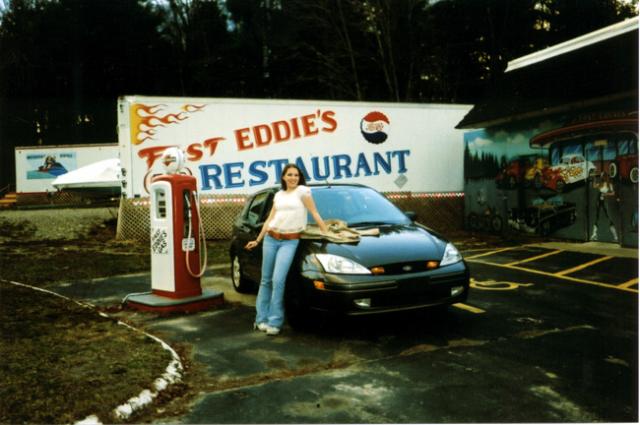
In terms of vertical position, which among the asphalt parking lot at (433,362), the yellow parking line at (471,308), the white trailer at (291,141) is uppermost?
the white trailer at (291,141)

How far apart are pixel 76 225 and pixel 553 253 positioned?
12621mm

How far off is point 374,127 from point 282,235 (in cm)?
1036

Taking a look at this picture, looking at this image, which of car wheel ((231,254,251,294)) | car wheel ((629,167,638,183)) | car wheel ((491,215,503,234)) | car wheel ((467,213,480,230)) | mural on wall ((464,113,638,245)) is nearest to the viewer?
car wheel ((231,254,251,294))

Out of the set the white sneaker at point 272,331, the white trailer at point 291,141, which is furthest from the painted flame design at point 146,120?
the white sneaker at point 272,331

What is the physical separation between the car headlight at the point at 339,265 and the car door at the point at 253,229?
144 centimetres

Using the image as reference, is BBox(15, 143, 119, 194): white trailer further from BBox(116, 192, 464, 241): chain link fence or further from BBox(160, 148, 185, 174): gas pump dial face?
BBox(160, 148, 185, 174): gas pump dial face

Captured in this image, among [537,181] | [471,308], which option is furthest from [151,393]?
[537,181]

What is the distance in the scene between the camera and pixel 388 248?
5.84 meters

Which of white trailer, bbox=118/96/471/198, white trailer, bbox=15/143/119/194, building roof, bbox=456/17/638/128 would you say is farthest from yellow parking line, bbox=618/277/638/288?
white trailer, bbox=15/143/119/194

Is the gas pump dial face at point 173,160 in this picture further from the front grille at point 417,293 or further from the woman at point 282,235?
the front grille at point 417,293

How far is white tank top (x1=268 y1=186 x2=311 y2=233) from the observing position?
5938mm

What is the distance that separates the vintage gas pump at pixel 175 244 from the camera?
7145 millimetres

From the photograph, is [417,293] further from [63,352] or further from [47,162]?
[47,162]

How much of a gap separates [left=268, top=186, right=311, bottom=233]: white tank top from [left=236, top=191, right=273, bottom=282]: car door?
115 cm
